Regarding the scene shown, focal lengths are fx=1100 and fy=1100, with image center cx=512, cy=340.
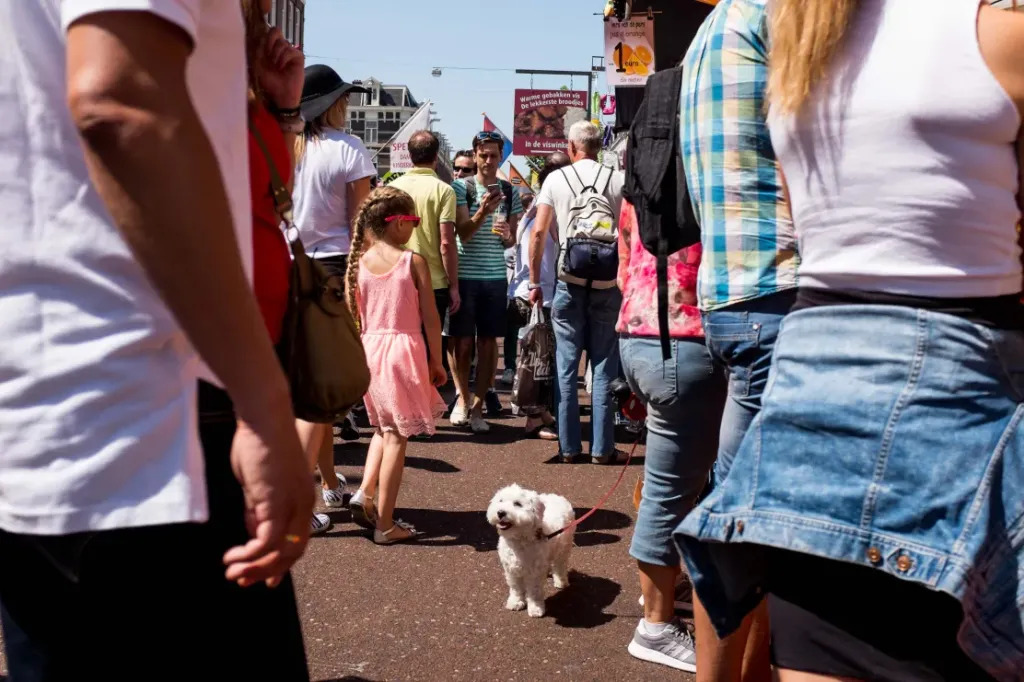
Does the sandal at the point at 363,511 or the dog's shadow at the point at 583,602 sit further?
the sandal at the point at 363,511

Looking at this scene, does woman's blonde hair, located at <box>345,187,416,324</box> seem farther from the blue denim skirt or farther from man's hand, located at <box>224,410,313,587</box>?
man's hand, located at <box>224,410,313,587</box>

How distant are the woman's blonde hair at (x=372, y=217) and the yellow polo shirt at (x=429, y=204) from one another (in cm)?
234

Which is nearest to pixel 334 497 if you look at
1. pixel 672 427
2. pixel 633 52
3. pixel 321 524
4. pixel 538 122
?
pixel 321 524

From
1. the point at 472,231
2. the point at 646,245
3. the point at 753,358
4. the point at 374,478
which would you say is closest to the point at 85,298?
the point at 753,358

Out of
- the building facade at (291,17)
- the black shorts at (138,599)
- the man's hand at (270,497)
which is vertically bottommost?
the black shorts at (138,599)

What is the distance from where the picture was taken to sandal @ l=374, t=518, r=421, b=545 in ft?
18.3

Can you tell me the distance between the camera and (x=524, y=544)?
468cm

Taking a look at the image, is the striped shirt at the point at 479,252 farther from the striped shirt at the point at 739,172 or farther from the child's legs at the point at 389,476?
the striped shirt at the point at 739,172

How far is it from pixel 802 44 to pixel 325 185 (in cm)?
446

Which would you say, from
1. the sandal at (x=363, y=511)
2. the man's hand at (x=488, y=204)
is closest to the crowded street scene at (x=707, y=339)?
the sandal at (x=363, y=511)

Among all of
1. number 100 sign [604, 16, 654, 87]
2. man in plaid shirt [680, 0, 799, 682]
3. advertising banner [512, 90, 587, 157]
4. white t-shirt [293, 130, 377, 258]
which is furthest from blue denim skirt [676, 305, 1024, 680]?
advertising banner [512, 90, 587, 157]

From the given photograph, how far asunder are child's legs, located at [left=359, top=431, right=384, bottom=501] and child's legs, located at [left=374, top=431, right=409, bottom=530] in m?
0.07

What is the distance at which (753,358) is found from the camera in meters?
2.70

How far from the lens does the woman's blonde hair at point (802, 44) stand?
179 cm
